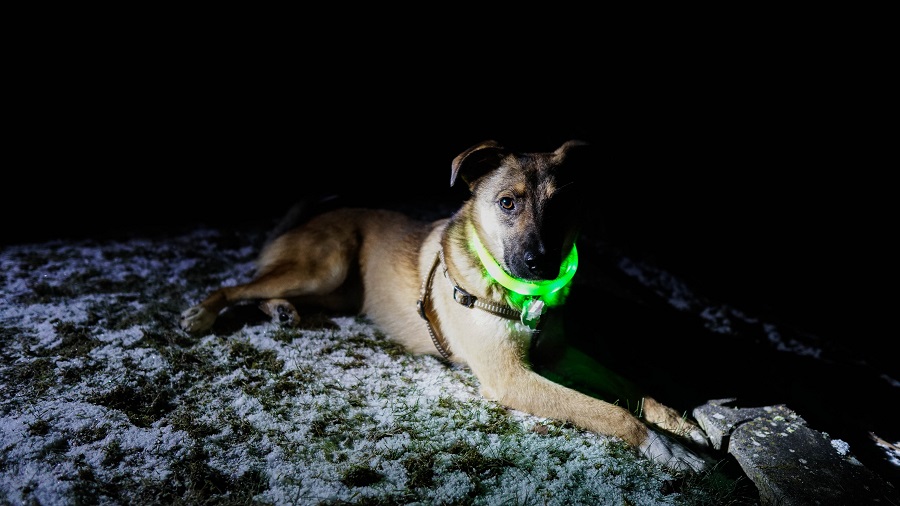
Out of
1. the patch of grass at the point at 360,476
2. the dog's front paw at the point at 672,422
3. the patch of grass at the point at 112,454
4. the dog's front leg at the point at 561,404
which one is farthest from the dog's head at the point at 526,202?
the patch of grass at the point at 112,454

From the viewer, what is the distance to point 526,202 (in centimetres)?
295

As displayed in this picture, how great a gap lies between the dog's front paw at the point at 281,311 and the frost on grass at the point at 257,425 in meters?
0.11

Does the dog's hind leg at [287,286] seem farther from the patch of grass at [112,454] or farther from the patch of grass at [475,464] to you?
the patch of grass at [475,464]

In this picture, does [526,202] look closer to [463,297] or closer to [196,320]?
[463,297]

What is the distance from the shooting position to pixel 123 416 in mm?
2555

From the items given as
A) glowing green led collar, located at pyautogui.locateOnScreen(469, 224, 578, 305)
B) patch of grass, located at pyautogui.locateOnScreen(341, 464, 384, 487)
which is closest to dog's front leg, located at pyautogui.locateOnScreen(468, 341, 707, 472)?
glowing green led collar, located at pyautogui.locateOnScreen(469, 224, 578, 305)

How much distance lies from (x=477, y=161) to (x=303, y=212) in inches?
97.3

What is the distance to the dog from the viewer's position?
2.76m

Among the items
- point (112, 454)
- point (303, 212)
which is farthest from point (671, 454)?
point (303, 212)

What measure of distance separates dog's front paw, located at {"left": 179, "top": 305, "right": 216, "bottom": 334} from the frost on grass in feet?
0.27

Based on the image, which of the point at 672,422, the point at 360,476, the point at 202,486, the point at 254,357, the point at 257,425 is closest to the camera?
the point at 202,486

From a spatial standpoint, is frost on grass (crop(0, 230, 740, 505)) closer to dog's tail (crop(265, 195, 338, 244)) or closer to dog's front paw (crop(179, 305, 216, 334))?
dog's front paw (crop(179, 305, 216, 334))

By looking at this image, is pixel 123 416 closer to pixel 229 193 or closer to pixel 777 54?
pixel 229 193

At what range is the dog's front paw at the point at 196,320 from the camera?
3.55 m
